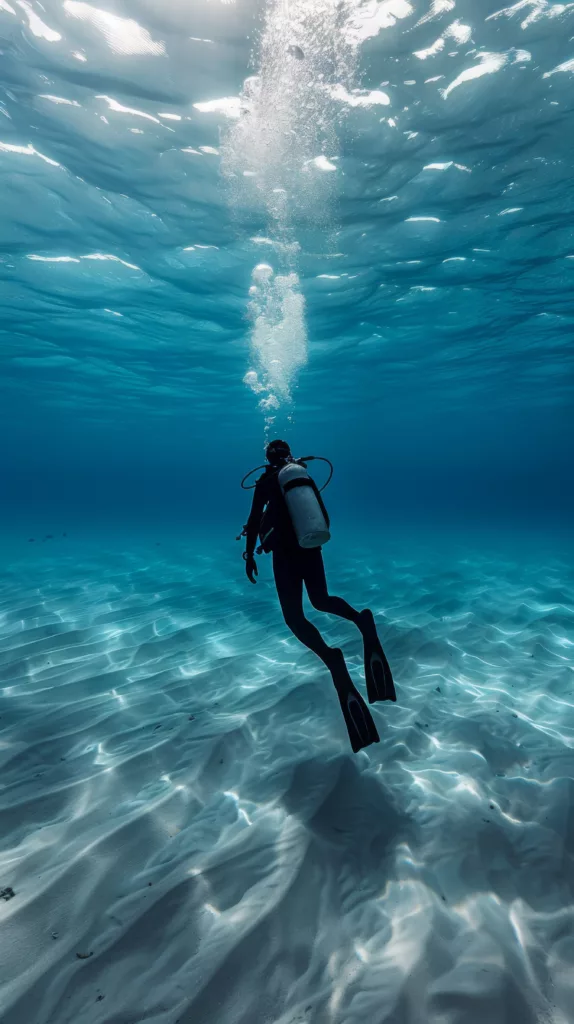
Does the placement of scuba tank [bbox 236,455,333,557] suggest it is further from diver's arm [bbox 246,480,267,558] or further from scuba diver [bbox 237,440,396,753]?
diver's arm [bbox 246,480,267,558]

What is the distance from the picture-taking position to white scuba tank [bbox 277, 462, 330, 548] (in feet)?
14.6

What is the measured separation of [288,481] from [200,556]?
16.3m

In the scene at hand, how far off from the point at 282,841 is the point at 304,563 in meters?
2.41

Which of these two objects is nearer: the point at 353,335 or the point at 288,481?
the point at 288,481

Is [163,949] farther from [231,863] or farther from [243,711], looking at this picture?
[243,711]

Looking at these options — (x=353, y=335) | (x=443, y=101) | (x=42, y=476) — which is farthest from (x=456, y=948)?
(x=42, y=476)

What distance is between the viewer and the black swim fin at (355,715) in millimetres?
4016

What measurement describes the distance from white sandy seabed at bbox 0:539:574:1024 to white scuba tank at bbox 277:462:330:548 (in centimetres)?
202

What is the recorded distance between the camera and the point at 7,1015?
215 cm

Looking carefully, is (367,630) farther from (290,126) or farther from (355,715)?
(290,126)

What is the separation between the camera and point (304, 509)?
4484 mm

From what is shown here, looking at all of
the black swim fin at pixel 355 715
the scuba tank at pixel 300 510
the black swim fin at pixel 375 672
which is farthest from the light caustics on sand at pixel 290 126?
the black swim fin at pixel 355 715

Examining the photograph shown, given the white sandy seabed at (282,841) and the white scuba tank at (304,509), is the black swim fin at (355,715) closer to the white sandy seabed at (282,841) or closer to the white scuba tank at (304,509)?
the white sandy seabed at (282,841)

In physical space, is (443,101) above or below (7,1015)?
above
